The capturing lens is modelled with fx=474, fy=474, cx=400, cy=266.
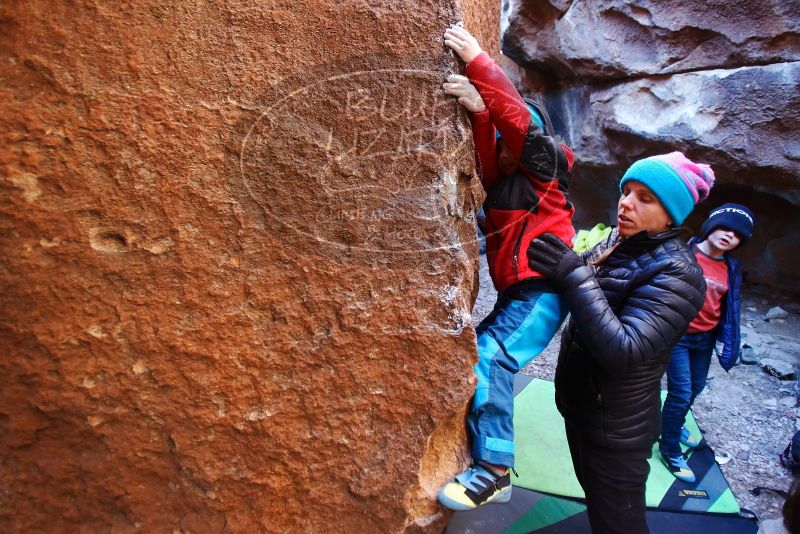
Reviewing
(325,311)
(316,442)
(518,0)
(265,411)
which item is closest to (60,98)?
(325,311)

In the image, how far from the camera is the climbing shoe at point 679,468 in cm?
231

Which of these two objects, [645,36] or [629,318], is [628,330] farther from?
[645,36]

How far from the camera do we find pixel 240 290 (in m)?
1.16

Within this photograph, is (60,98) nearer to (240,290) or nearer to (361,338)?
(240,290)

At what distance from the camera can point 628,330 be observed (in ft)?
4.16

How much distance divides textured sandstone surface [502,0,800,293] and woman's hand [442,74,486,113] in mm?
3389

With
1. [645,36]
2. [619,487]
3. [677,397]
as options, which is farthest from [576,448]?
[645,36]

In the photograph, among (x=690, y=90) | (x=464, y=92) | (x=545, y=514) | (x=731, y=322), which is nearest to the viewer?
(x=464, y=92)

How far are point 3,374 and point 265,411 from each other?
23.7 inches

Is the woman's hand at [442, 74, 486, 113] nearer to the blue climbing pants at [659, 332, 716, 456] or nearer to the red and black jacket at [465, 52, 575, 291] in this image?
the red and black jacket at [465, 52, 575, 291]

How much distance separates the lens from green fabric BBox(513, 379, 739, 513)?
84.7 inches

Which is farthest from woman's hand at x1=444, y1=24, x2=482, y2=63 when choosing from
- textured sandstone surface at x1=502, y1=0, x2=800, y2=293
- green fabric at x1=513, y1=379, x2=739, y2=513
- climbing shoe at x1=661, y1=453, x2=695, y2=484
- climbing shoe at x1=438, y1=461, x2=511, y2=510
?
textured sandstone surface at x1=502, y1=0, x2=800, y2=293

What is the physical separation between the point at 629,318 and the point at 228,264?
1.06m

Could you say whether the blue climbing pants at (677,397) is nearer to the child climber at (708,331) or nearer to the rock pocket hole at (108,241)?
the child climber at (708,331)
